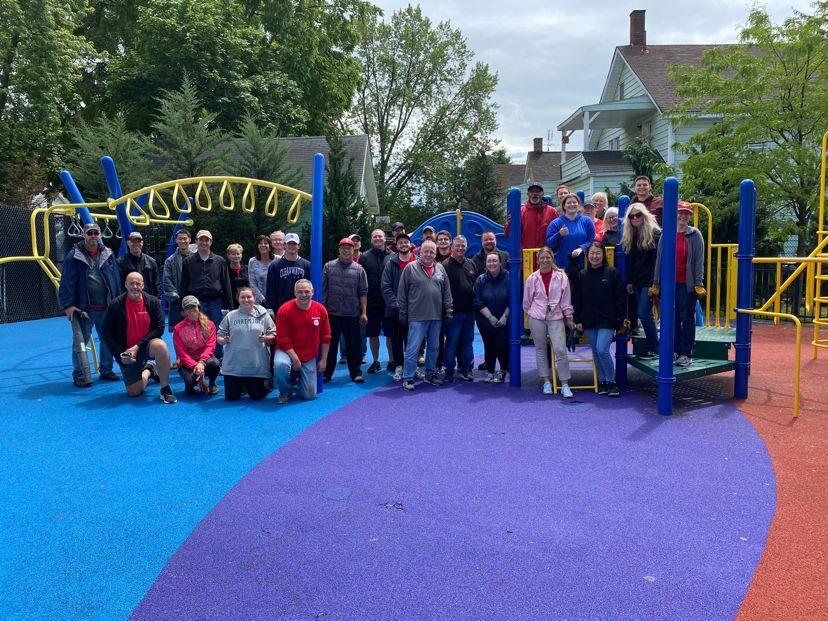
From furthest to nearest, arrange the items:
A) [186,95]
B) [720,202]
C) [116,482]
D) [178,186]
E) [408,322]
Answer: [186,95] → [720,202] → [178,186] → [408,322] → [116,482]

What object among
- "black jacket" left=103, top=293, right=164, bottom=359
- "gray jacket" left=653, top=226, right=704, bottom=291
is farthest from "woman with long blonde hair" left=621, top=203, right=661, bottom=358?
"black jacket" left=103, top=293, right=164, bottom=359

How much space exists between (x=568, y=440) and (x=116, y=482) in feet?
12.5

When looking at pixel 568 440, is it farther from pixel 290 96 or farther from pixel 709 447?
pixel 290 96

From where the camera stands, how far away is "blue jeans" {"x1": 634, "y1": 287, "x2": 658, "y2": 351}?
733cm

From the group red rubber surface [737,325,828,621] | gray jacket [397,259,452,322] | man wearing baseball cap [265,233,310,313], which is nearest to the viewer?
red rubber surface [737,325,828,621]

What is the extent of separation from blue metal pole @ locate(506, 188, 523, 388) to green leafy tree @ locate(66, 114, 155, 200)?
50.9 ft

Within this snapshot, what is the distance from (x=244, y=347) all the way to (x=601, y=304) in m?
4.18

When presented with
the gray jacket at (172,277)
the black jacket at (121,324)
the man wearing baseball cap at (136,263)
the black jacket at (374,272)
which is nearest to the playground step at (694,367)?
the black jacket at (374,272)

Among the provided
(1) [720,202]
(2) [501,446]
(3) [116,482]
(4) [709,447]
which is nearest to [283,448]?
(3) [116,482]

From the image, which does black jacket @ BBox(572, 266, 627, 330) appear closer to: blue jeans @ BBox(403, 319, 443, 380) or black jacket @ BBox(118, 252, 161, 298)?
blue jeans @ BBox(403, 319, 443, 380)

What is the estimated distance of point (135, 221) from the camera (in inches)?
380

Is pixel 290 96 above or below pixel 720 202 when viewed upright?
above

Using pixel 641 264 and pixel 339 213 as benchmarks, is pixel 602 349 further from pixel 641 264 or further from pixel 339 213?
pixel 339 213

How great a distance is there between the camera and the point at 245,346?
24.0 ft
